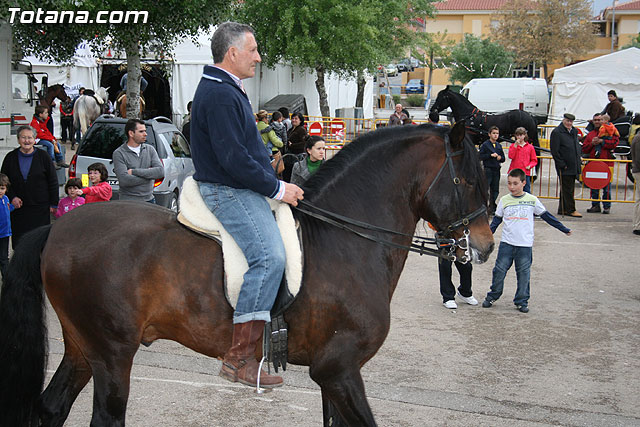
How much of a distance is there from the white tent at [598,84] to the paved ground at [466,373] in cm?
2148

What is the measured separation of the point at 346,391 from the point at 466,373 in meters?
2.71

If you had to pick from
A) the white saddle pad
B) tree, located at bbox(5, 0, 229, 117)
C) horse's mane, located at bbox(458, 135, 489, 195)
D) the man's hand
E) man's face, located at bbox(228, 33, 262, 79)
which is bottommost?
the white saddle pad

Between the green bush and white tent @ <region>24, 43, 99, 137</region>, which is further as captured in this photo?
the green bush

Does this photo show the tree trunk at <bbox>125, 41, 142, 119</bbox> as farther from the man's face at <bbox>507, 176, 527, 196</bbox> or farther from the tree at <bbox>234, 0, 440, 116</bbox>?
the man's face at <bbox>507, 176, 527, 196</bbox>

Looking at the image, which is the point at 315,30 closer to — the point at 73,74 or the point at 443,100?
the point at 443,100

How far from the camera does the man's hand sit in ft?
12.5

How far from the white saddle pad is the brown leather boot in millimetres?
160

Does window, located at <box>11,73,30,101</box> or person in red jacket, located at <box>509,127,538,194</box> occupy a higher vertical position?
window, located at <box>11,73,30,101</box>

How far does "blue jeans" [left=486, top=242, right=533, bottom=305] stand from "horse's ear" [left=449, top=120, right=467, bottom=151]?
4582mm

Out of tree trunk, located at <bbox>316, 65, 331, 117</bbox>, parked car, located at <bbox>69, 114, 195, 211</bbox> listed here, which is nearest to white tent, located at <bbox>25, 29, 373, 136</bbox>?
tree trunk, located at <bbox>316, 65, 331, 117</bbox>

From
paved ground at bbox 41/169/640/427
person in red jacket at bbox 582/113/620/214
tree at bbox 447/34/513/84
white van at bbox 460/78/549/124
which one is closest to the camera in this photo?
paved ground at bbox 41/169/640/427

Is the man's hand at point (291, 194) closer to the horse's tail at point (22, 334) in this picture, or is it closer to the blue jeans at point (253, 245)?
the blue jeans at point (253, 245)

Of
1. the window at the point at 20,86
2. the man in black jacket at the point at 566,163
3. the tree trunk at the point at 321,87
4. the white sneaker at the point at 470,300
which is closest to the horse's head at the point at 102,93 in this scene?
the window at the point at 20,86

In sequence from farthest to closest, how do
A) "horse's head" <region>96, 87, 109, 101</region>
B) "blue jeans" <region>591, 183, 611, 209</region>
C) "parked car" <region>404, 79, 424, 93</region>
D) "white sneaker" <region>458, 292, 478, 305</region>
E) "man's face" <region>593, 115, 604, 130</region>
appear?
1. "parked car" <region>404, 79, 424, 93</region>
2. "horse's head" <region>96, 87, 109, 101</region>
3. "man's face" <region>593, 115, 604, 130</region>
4. "blue jeans" <region>591, 183, 611, 209</region>
5. "white sneaker" <region>458, 292, 478, 305</region>
